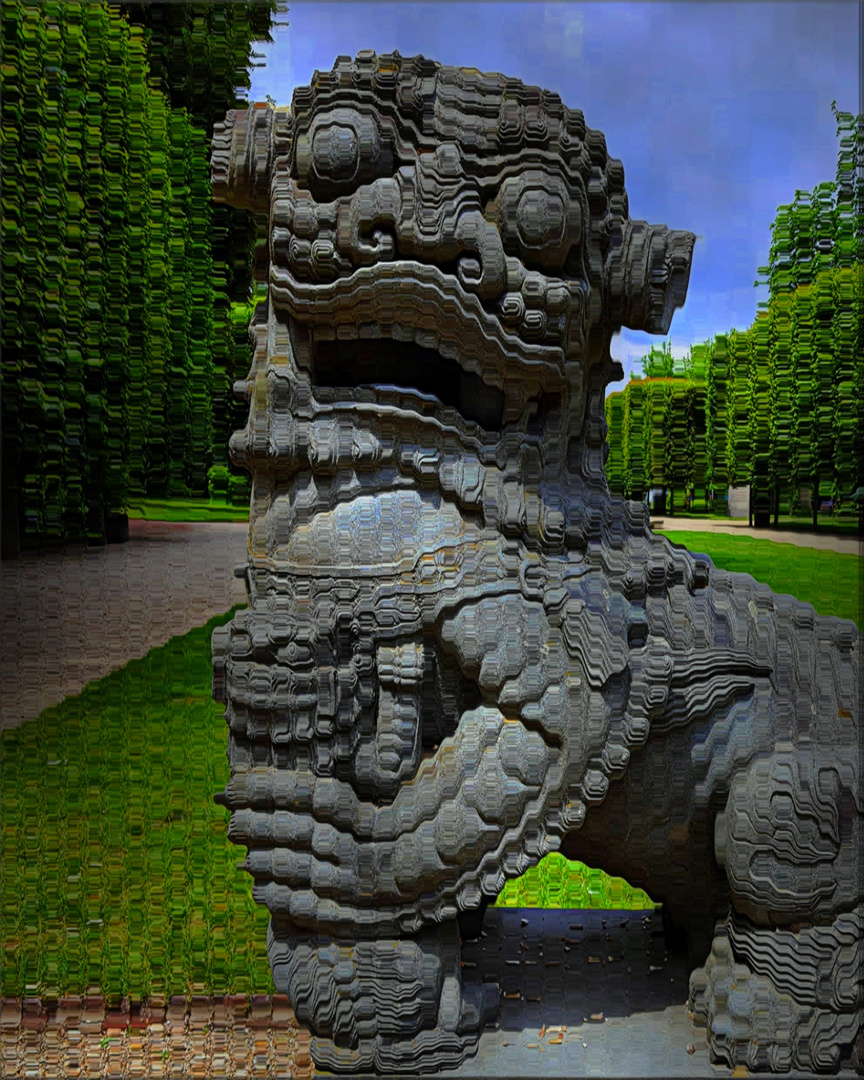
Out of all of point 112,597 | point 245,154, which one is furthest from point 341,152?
point 112,597

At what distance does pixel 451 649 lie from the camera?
2162mm

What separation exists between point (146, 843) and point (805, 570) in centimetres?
267

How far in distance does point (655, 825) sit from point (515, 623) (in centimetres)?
65

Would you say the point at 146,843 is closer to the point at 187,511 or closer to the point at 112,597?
the point at 112,597

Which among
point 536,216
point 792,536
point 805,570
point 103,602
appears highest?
point 536,216

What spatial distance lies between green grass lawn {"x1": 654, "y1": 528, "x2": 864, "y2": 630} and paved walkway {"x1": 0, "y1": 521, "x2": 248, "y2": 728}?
6.08 ft

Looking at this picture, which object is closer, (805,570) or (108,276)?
(805,570)

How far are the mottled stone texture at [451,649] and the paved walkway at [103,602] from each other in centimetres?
123

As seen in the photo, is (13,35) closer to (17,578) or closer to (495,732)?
(17,578)

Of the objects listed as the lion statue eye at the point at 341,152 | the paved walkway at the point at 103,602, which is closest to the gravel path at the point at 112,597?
the paved walkway at the point at 103,602

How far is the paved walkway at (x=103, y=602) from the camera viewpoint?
340cm

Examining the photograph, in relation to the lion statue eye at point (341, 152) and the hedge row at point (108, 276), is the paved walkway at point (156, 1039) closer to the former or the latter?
the hedge row at point (108, 276)

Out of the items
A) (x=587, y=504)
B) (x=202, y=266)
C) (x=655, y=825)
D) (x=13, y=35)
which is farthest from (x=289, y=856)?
(x=13, y=35)

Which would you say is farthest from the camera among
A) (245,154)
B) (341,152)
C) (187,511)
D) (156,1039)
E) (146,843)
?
(187,511)
